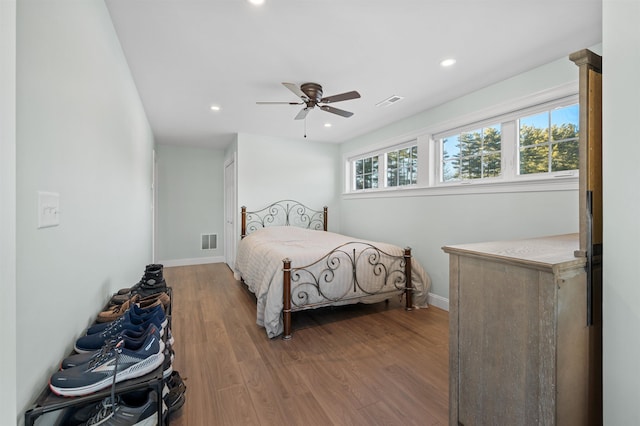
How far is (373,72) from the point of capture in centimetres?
253

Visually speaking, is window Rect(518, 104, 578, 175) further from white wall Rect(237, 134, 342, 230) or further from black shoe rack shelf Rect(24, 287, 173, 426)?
white wall Rect(237, 134, 342, 230)

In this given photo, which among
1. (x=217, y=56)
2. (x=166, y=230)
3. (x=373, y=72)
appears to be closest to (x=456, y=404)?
(x=373, y=72)

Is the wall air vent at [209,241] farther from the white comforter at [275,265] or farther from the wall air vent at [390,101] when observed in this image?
the wall air vent at [390,101]

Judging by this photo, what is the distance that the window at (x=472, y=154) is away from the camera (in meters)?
2.84

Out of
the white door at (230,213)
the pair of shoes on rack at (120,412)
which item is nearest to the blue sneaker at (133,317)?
the pair of shoes on rack at (120,412)

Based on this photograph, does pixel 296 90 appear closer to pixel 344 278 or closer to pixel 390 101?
pixel 390 101

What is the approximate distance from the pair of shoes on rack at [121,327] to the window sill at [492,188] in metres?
2.87

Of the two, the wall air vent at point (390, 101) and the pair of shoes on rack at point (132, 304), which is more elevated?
the wall air vent at point (390, 101)

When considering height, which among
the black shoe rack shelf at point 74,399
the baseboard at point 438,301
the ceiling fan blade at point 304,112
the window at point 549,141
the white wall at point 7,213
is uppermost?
the ceiling fan blade at point 304,112

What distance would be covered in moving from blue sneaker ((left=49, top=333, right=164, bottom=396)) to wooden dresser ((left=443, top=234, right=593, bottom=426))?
1.23 m

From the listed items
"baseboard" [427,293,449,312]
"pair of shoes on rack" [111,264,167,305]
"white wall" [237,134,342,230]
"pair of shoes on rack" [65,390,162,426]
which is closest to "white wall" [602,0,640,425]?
"pair of shoes on rack" [65,390,162,426]

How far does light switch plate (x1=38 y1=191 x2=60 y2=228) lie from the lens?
0.91 metres

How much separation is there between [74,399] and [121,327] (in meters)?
0.37

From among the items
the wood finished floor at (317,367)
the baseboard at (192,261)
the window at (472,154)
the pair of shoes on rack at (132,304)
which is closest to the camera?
the pair of shoes on rack at (132,304)
